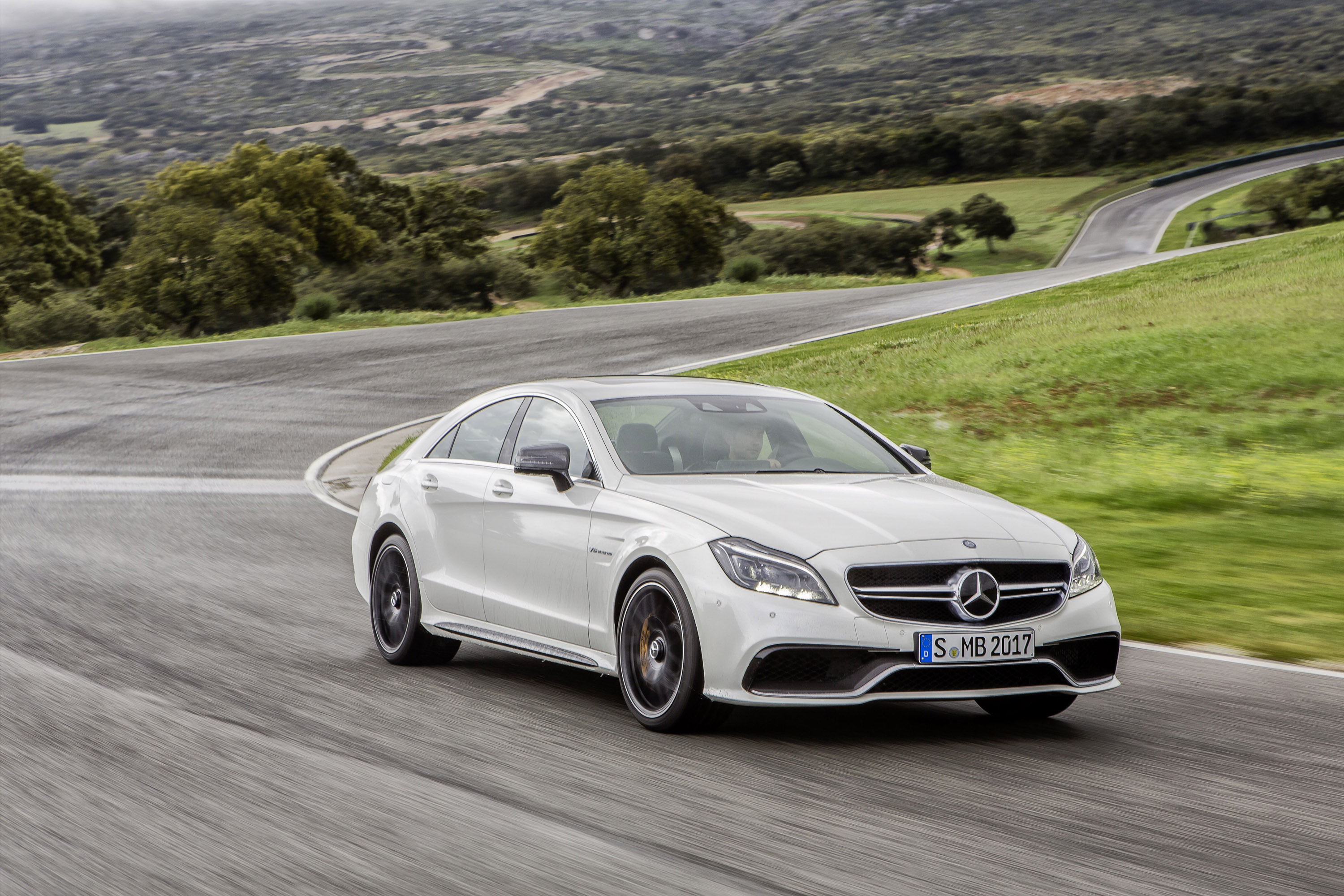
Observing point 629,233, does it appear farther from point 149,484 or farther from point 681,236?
point 149,484

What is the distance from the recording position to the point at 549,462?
22.2 ft

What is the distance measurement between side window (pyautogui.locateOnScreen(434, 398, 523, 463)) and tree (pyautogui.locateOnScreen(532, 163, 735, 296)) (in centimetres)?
4732

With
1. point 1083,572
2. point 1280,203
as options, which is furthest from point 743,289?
point 1083,572

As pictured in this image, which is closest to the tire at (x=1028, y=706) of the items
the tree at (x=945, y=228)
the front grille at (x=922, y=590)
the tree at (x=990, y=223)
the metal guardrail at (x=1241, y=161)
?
the front grille at (x=922, y=590)

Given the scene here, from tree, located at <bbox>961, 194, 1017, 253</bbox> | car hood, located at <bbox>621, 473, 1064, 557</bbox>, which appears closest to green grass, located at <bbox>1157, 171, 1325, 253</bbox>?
tree, located at <bbox>961, 194, 1017, 253</bbox>

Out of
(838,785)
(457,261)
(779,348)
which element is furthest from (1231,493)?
(457,261)

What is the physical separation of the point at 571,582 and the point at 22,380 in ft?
89.7

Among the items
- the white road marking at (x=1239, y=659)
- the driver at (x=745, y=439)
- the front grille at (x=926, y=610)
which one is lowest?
the white road marking at (x=1239, y=659)

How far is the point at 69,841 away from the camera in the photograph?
4.80 m

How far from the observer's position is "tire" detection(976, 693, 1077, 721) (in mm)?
6512

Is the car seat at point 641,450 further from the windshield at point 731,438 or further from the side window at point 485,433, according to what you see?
the side window at point 485,433

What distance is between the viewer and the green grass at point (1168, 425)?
1029cm

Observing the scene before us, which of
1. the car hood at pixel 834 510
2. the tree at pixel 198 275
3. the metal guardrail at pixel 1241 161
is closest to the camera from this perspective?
the car hood at pixel 834 510

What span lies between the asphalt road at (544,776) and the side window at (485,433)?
1.10 metres
